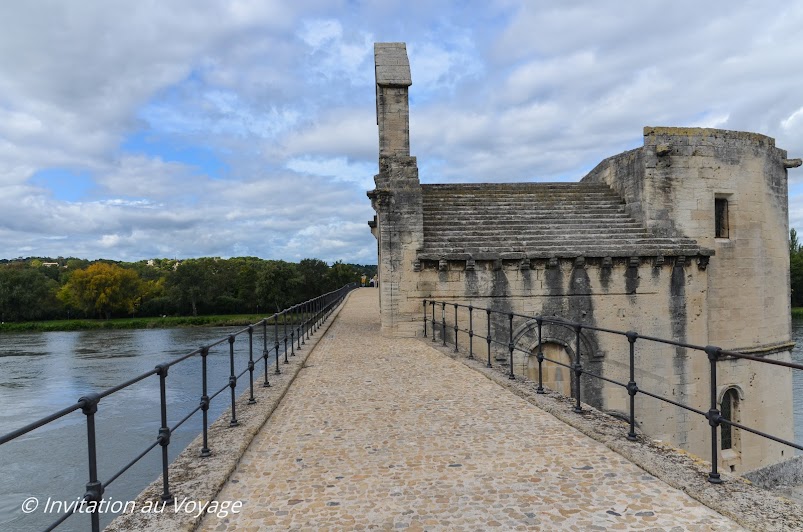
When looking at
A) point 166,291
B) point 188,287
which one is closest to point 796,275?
point 188,287

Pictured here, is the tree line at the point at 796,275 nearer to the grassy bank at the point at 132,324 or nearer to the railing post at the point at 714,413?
the grassy bank at the point at 132,324

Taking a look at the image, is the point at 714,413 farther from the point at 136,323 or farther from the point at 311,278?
the point at 136,323

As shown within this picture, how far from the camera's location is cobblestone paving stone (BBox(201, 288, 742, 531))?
10.6 ft

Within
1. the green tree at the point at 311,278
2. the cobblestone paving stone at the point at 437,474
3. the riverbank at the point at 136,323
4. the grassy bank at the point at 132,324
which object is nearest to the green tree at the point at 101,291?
the riverbank at the point at 136,323

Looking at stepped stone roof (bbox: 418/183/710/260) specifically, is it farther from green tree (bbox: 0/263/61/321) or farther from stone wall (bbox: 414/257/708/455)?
green tree (bbox: 0/263/61/321)

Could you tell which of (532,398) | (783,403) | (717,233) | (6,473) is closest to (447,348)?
(532,398)

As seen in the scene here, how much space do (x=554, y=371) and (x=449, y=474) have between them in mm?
8323

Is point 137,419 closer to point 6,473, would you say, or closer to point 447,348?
point 6,473

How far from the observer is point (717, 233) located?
1296 cm

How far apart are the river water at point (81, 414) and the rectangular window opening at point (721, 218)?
957 centimetres

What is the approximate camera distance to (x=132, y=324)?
49562 mm

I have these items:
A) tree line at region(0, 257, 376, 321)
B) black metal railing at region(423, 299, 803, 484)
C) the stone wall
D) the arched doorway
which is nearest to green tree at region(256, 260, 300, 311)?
tree line at region(0, 257, 376, 321)

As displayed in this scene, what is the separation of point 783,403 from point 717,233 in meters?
4.69

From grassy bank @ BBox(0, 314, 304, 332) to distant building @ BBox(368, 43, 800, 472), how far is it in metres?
38.9
